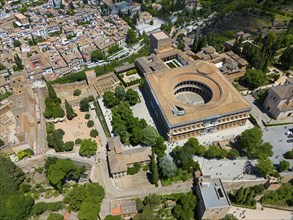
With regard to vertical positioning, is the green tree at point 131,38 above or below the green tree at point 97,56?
above

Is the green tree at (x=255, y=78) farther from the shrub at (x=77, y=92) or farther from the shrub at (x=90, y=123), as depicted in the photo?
the shrub at (x=77, y=92)

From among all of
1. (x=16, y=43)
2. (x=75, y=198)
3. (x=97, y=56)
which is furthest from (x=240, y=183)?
(x=16, y=43)

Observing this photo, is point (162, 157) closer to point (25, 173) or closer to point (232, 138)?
point (232, 138)

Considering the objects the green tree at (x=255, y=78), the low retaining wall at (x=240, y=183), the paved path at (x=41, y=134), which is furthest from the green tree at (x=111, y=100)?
the green tree at (x=255, y=78)

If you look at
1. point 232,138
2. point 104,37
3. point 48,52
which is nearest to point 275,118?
point 232,138

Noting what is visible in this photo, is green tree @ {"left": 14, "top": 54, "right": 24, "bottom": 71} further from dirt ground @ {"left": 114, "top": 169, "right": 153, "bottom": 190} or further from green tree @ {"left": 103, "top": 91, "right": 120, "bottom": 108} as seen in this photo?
dirt ground @ {"left": 114, "top": 169, "right": 153, "bottom": 190}
